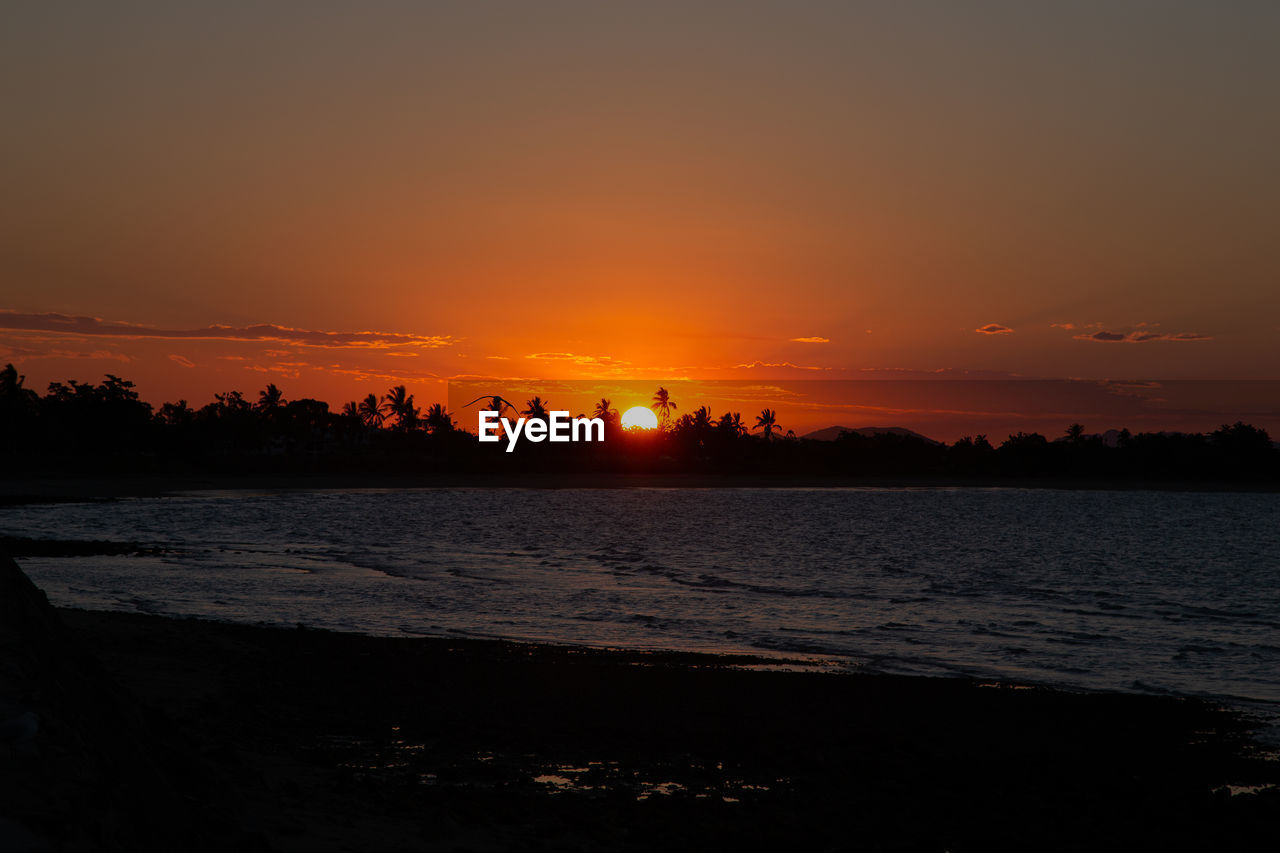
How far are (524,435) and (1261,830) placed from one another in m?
171

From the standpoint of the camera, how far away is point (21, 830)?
177 inches

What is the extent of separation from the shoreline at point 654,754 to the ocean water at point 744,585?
316 cm

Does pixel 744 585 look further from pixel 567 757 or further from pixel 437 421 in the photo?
pixel 437 421

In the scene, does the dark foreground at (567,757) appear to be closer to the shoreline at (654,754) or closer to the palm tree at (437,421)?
the shoreline at (654,754)

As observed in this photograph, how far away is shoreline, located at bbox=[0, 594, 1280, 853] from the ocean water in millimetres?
3162

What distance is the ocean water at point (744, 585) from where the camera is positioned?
19.0 m

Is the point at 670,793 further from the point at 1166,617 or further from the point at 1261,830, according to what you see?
the point at 1166,617

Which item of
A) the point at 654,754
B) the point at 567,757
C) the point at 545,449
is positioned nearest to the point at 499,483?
the point at 545,449

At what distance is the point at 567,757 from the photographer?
423 inches

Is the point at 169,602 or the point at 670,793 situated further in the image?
the point at 169,602

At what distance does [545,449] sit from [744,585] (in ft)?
455

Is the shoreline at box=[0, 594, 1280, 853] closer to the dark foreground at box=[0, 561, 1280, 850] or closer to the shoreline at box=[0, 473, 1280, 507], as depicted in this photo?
the dark foreground at box=[0, 561, 1280, 850]

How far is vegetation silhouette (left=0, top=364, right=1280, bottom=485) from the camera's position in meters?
131

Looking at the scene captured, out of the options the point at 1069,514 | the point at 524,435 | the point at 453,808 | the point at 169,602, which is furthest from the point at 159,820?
the point at 524,435
